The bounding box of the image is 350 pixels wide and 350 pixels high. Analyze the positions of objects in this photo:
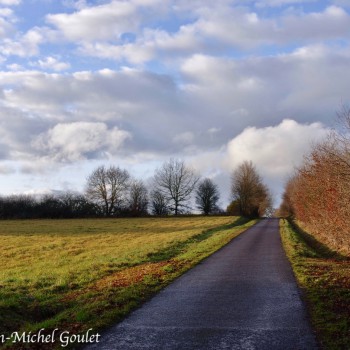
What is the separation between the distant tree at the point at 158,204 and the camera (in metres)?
110

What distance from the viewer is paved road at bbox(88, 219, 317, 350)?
6.80m

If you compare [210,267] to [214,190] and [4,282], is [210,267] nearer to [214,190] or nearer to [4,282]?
[4,282]

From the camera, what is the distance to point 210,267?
1599cm

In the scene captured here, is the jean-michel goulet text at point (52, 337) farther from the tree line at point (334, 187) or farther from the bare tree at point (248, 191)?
the bare tree at point (248, 191)

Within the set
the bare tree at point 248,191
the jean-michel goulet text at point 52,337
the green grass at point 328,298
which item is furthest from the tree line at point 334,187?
the bare tree at point 248,191

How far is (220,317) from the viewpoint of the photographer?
Answer: 8445mm

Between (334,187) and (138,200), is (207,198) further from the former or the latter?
(334,187)

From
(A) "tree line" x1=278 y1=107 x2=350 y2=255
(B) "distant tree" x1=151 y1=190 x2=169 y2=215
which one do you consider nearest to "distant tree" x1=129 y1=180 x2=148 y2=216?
(B) "distant tree" x1=151 y1=190 x2=169 y2=215

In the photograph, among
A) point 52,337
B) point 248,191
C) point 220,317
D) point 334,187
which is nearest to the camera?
point 52,337

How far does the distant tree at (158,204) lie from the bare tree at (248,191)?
17.6m

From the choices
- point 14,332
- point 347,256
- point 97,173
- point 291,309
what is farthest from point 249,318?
point 97,173

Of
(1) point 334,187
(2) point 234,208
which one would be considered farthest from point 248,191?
(1) point 334,187

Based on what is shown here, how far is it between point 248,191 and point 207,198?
46.7 feet

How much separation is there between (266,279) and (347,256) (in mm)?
9325
